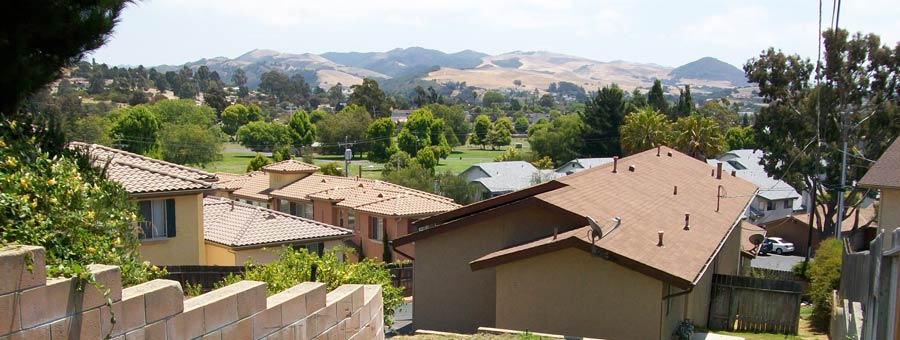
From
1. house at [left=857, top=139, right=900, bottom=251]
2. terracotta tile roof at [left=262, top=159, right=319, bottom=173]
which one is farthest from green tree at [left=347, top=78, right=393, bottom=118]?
house at [left=857, top=139, right=900, bottom=251]

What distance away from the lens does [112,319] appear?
525 cm

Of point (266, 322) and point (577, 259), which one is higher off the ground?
point (266, 322)

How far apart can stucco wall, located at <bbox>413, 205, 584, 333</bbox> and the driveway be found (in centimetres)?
2678

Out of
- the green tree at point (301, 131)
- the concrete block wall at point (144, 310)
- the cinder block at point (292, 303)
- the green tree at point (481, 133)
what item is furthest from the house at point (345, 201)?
the green tree at point (481, 133)

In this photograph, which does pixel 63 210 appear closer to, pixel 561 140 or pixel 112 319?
pixel 112 319

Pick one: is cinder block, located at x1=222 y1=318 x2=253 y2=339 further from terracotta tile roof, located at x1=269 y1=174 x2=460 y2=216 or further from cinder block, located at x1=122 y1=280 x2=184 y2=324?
terracotta tile roof, located at x1=269 y1=174 x2=460 y2=216

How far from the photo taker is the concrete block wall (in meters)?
4.62

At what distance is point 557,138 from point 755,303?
66756 mm

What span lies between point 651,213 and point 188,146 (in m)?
67.9

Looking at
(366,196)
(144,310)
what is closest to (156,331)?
(144,310)

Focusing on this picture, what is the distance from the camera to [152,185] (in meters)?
18.2

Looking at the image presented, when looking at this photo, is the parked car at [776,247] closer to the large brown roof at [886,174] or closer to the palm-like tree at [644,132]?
the palm-like tree at [644,132]

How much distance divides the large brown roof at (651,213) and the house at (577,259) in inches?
1.6

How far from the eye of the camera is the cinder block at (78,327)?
4879 millimetres
